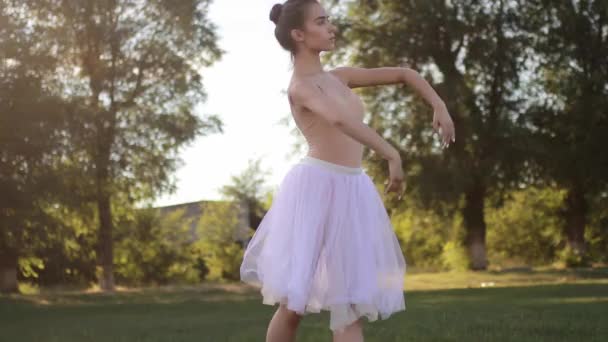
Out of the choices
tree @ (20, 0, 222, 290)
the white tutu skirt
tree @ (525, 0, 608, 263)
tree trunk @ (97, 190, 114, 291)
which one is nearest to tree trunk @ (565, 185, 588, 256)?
tree @ (525, 0, 608, 263)

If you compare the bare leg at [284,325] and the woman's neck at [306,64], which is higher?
the woman's neck at [306,64]

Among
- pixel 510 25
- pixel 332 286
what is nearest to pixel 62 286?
pixel 510 25

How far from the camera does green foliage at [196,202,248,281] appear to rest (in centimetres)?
5116

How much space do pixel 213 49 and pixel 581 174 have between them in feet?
43.6

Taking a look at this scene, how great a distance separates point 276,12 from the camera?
16.9ft

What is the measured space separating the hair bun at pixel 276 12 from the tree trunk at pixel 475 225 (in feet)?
93.3

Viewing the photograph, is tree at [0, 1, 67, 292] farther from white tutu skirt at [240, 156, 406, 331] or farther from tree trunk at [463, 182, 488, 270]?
white tutu skirt at [240, 156, 406, 331]

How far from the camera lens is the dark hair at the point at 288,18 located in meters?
5.07

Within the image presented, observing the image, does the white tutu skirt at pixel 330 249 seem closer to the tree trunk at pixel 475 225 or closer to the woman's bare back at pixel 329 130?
the woman's bare back at pixel 329 130

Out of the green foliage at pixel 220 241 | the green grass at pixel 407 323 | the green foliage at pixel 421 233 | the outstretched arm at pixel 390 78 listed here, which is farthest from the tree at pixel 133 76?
the outstretched arm at pixel 390 78

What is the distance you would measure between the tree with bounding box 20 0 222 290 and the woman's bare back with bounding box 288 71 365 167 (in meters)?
25.8

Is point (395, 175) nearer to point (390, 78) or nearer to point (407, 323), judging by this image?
point (390, 78)

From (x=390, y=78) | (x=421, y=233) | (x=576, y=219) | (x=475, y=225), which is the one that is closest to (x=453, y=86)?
(x=475, y=225)

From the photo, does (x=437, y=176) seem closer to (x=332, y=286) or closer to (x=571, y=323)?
(x=571, y=323)
